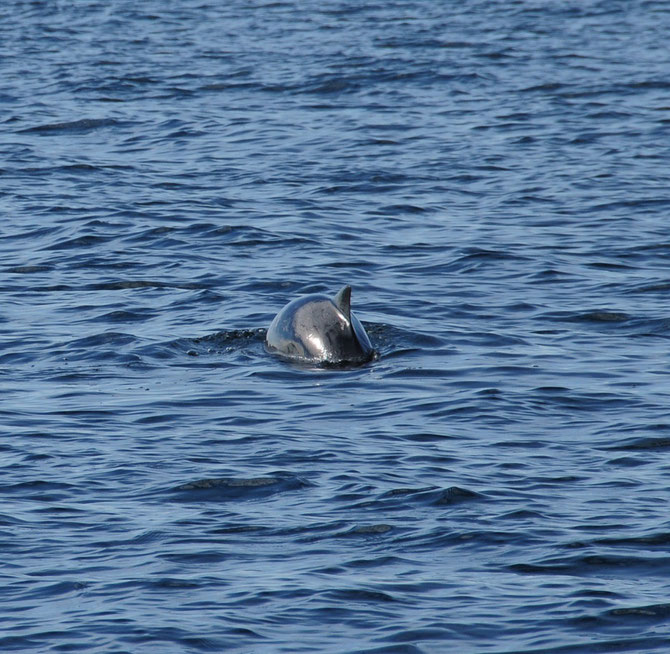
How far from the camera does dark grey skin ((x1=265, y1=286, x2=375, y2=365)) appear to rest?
703 inches

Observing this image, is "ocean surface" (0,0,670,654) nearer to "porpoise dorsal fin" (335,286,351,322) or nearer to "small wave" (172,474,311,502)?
"small wave" (172,474,311,502)

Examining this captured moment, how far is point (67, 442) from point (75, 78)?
27.8 m

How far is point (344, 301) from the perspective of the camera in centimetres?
1772

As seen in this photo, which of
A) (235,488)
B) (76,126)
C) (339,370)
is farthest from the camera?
(76,126)

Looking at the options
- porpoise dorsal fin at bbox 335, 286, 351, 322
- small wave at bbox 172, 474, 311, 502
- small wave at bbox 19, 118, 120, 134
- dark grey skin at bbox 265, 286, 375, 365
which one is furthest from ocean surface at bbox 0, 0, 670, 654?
porpoise dorsal fin at bbox 335, 286, 351, 322

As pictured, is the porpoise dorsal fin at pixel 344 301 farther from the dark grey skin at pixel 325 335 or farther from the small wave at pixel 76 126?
the small wave at pixel 76 126

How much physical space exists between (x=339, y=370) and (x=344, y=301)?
2.85 feet

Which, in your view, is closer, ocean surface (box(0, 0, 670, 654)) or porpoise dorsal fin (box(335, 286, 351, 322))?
ocean surface (box(0, 0, 670, 654))

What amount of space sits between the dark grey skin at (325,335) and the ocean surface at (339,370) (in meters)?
0.30

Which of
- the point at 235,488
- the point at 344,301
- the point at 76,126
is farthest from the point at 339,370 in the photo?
the point at 76,126

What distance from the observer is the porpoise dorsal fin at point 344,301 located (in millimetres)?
17609

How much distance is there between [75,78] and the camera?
134ft

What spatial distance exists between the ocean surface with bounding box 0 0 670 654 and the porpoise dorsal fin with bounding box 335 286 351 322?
0.80 metres

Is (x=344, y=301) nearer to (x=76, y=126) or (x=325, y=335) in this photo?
(x=325, y=335)
